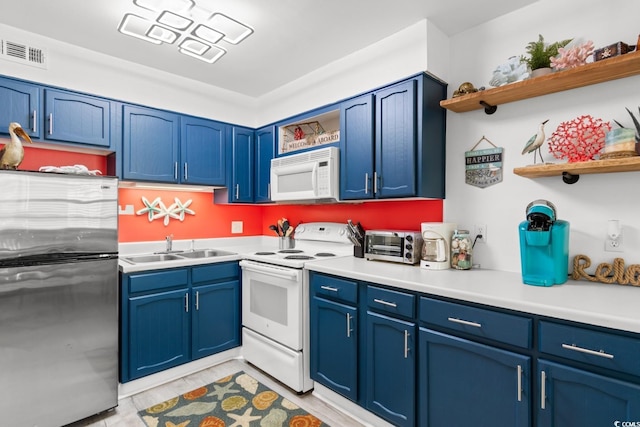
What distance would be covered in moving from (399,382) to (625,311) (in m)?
1.06

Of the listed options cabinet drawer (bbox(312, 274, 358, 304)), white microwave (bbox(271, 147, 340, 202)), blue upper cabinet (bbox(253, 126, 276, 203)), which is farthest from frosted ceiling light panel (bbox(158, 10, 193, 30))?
cabinet drawer (bbox(312, 274, 358, 304))

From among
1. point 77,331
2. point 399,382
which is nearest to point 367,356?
point 399,382

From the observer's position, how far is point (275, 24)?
83.2 inches

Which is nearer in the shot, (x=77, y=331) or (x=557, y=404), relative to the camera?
(x=557, y=404)

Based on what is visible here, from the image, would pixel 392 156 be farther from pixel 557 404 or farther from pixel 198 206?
pixel 198 206

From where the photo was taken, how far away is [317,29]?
2178 mm

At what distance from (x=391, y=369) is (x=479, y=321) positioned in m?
0.61

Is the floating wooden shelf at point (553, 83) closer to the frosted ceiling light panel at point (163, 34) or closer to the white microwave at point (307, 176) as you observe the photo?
the white microwave at point (307, 176)

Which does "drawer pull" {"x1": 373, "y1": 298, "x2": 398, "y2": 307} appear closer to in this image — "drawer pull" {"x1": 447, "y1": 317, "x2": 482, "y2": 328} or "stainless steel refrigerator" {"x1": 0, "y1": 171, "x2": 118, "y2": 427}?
"drawer pull" {"x1": 447, "y1": 317, "x2": 482, "y2": 328}

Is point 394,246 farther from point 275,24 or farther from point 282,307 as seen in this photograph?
point 275,24

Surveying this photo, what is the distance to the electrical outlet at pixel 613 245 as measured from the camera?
1.64 meters

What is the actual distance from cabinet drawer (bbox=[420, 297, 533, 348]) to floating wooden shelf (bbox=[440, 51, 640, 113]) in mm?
1202

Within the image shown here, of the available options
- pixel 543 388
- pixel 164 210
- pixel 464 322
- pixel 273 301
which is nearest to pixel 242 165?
pixel 164 210

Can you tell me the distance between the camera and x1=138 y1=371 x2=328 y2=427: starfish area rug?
6.59 ft
